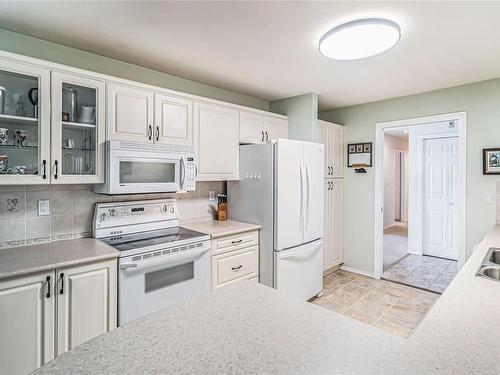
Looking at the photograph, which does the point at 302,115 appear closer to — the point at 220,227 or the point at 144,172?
the point at 220,227

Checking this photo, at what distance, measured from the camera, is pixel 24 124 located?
1.92 metres

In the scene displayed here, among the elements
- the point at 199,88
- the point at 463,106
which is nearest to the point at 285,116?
the point at 199,88

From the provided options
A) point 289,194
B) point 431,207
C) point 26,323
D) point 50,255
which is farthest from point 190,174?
point 431,207

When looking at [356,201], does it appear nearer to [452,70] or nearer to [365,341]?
[452,70]

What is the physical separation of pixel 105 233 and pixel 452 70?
135 inches

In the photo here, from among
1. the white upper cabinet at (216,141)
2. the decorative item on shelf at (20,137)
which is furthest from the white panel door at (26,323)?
the white upper cabinet at (216,141)

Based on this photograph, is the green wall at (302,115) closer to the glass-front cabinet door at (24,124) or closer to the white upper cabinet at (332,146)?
the white upper cabinet at (332,146)

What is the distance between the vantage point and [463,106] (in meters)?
3.15

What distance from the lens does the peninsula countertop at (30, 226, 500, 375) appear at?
0.72 meters

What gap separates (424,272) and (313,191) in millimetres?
2380

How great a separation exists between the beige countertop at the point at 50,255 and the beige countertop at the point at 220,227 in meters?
0.84

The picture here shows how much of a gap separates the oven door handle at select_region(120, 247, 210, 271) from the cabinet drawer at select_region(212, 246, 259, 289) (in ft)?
0.73

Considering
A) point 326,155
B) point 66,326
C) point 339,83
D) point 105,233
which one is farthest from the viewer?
point 326,155

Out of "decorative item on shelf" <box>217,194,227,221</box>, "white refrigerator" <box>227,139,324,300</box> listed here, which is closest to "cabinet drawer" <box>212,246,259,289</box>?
"white refrigerator" <box>227,139,324,300</box>
